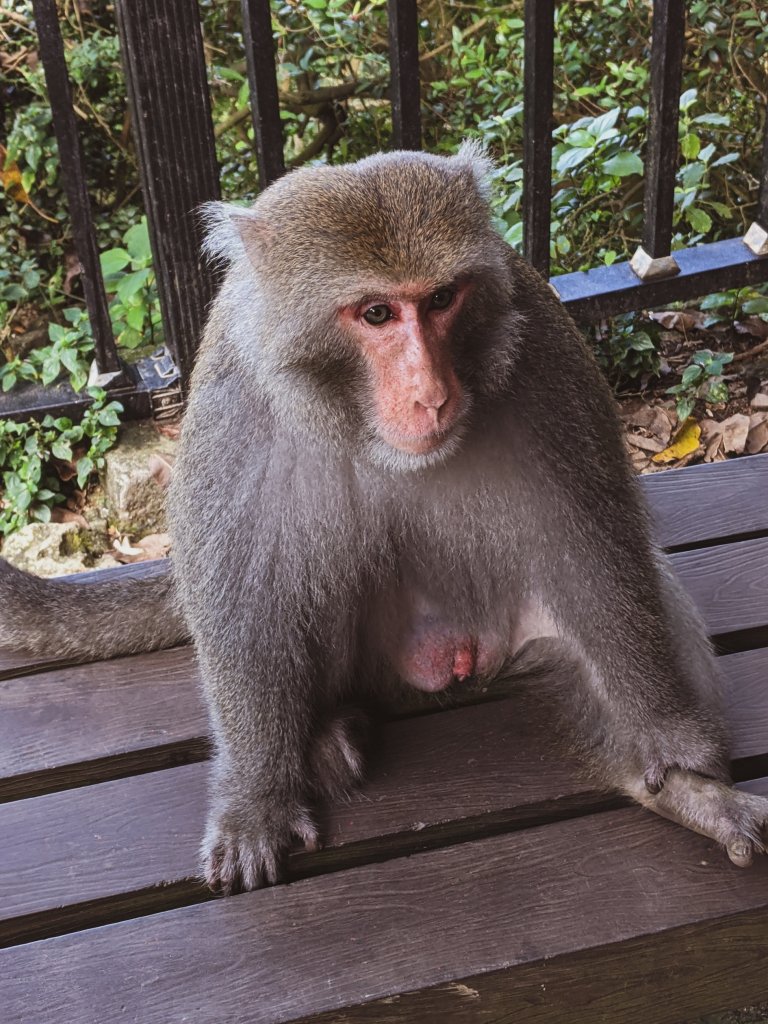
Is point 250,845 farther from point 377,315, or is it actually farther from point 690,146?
point 690,146

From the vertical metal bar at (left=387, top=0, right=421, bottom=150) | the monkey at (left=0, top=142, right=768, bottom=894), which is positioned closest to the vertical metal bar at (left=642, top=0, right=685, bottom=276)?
the vertical metal bar at (left=387, top=0, right=421, bottom=150)

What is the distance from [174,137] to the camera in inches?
105

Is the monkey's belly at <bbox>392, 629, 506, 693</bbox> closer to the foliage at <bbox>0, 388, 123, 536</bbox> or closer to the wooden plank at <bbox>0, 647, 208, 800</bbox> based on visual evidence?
the wooden plank at <bbox>0, 647, 208, 800</bbox>

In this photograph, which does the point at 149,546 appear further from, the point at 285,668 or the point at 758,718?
the point at 758,718

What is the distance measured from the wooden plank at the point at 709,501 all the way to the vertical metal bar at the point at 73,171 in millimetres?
1407

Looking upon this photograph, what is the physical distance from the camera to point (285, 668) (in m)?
2.03

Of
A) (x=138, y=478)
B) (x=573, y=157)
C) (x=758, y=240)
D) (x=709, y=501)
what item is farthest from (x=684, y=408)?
(x=138, y=478)

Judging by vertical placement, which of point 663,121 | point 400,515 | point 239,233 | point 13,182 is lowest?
point 13,182

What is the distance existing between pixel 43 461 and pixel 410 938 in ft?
7.98

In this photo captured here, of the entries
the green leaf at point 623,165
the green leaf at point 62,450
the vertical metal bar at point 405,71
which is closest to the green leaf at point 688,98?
the green leaf at point 623,165

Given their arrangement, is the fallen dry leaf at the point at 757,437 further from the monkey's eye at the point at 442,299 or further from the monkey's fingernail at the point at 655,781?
the monkey's eye at the point at 442,299

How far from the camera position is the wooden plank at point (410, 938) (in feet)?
5.66

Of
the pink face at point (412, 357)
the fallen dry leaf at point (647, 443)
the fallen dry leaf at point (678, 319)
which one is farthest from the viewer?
the fallen dry leaf at point (678, 319)

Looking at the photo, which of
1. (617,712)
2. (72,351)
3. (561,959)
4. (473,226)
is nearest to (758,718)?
(617,712)
